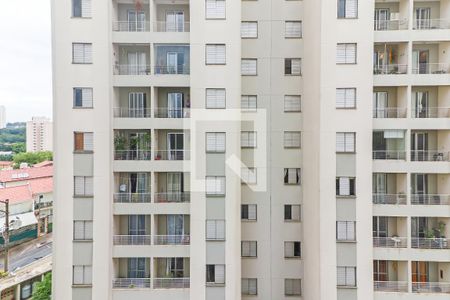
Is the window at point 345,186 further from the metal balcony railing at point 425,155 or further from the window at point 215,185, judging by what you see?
the window at point 215,185

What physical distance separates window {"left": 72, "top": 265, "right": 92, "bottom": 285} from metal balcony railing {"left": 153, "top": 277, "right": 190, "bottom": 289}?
2.93 m

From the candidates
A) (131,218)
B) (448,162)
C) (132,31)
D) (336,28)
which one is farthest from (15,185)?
(448,162)

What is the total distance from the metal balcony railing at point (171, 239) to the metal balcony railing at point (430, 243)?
33.7ft

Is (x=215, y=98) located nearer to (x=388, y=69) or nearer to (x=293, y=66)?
(x=293, y=66)

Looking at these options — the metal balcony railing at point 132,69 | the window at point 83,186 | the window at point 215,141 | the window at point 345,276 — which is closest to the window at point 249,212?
the window at point 215,141

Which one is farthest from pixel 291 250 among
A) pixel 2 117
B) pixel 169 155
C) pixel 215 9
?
pixel 2 117

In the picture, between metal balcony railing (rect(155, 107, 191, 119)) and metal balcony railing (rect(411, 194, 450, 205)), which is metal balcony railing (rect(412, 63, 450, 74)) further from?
metal balcony railing (rect(155, 107, 191, 119))

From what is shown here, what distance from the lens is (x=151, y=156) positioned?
48.5 ft

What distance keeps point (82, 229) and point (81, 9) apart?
987 centimetres

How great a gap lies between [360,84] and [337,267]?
26.6 ft

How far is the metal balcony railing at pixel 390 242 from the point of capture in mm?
→ 14312

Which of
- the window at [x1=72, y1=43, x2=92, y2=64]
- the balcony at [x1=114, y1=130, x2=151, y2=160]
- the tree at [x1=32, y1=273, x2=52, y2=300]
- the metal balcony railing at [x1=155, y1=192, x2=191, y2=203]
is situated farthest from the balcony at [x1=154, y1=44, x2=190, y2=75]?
the tree at [x1=32, y1=273, x2=52, y2=300]

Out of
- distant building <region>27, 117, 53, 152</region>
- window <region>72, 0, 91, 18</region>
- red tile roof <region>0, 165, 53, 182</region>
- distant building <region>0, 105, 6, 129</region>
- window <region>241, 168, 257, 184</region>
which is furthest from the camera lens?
distant building <region>27, 117, 53, 152</region>

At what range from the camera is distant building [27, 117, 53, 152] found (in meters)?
26.2
